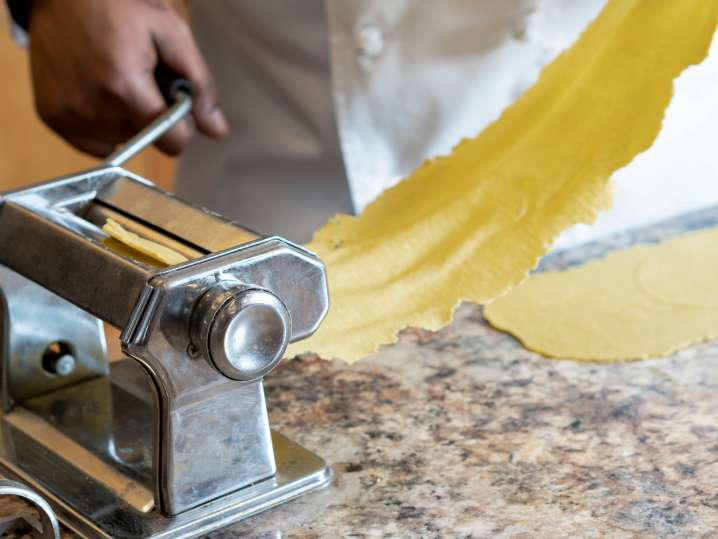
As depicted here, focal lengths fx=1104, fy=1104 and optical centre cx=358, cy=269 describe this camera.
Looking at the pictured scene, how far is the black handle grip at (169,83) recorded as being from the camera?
1.08 m

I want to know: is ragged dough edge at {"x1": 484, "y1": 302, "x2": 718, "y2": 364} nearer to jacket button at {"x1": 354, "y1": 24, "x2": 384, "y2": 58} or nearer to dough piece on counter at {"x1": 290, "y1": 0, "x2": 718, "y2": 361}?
dough piece on counter at {"x1": 290, "y1": 0, "x2": 718, "y2": 361}

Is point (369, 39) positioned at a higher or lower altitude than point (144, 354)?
higher

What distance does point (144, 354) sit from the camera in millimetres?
635

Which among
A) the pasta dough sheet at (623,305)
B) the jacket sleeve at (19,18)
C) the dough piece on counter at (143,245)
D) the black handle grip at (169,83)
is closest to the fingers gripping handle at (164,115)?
the black handle grip at (169,83)

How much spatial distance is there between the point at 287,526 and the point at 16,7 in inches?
30.4

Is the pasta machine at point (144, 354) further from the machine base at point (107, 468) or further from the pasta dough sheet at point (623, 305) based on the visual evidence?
the pasta dough sheet at point (623, 305)

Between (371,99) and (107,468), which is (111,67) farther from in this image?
(107,468)

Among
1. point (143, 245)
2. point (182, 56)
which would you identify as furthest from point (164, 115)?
point (143, 245)

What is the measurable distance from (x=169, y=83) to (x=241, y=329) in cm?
55

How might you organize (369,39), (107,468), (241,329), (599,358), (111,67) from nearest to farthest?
(241,329) → (107,468) → (599,358) → (111,67) → (369,39)

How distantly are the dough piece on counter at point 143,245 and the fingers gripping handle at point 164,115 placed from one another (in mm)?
122

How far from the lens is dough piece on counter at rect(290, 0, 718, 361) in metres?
0.87

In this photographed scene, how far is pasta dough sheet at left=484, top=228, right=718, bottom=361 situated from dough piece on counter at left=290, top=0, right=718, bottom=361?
0.32 feet

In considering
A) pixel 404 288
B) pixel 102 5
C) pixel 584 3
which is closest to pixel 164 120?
pixel 102 5
